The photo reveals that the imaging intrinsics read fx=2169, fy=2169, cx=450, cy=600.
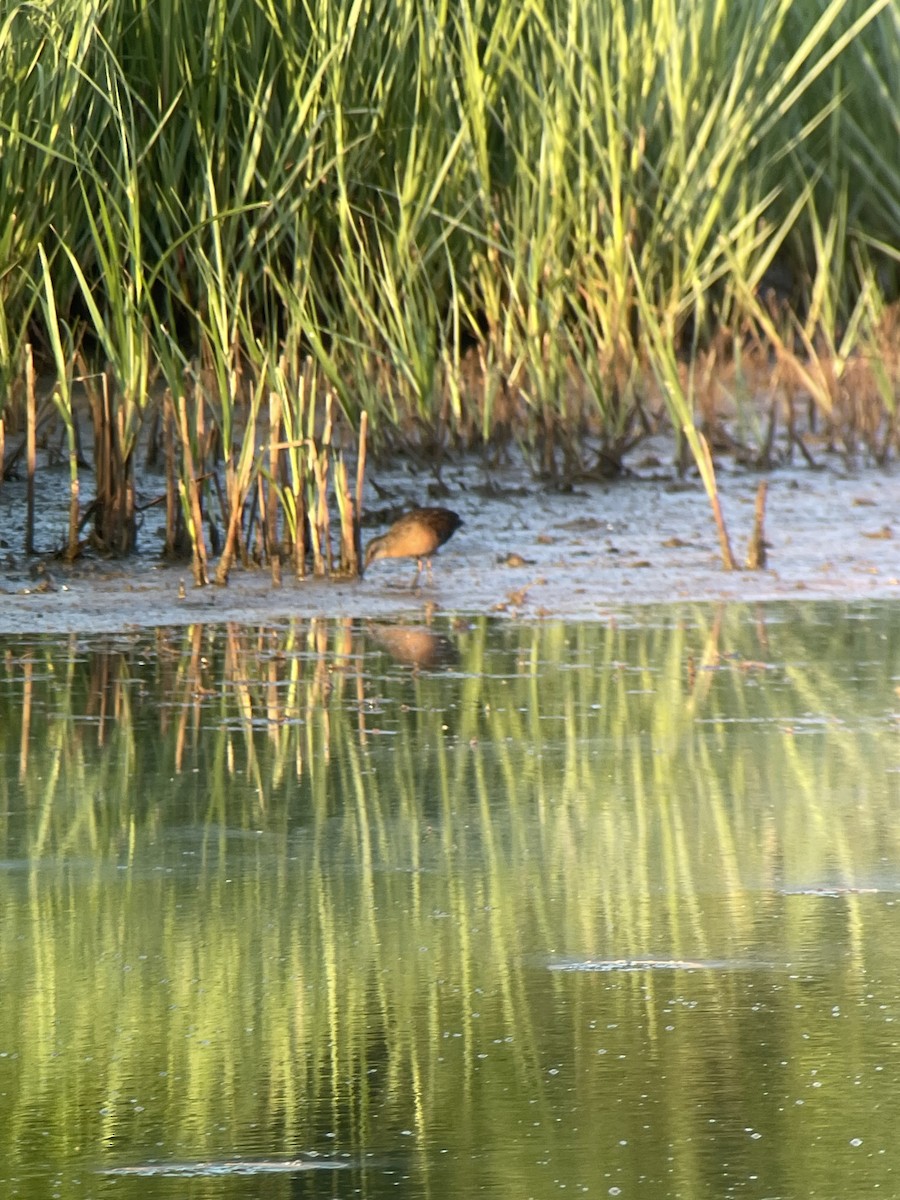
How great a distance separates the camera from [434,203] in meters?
7.12

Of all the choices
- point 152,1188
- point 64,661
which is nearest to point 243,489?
point 64,661

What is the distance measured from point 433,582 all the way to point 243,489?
0.56 m

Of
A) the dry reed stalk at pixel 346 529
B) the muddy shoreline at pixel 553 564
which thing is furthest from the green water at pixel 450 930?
the dry reed stalk at pixel 346 529

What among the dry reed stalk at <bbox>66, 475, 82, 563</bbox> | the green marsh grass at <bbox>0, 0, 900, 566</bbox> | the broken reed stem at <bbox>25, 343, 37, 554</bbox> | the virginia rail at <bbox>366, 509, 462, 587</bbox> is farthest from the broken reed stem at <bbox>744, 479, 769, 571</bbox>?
the broken reed stem at <bbox>25, 343, 37, 554</bbox>

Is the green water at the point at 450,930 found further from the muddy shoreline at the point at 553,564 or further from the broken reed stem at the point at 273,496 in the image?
the broken reed stem at the point at 273,496

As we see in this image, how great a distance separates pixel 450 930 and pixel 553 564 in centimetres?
322

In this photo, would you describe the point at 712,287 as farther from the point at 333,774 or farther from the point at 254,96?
the point at 333,774

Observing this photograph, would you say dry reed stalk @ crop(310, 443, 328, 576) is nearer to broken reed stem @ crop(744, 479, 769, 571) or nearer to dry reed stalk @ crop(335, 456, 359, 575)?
Answer: dry reed stalk @ crop(335, 456, 359, 575)

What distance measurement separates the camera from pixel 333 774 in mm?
3471

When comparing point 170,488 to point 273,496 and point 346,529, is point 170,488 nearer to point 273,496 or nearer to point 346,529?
point 273,496

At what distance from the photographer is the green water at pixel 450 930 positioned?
1.99m

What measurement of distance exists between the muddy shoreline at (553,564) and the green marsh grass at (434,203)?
0.23m

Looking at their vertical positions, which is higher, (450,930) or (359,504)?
(359,504)

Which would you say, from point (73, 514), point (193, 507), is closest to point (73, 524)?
point (73, 514)
